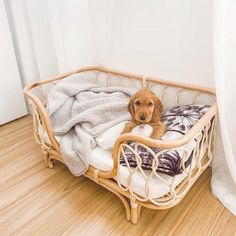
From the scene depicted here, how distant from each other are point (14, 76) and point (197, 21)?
1.72 m

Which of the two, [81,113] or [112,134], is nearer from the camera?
[112,134]

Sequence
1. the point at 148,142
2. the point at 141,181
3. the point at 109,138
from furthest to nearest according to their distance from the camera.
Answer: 1. the point at 109,138
2. the point at 141,181
3. the point at 148,142

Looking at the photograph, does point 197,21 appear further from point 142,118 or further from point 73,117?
point 73,117

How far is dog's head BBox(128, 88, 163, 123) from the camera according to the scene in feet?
3.96

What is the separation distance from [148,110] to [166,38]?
52cm

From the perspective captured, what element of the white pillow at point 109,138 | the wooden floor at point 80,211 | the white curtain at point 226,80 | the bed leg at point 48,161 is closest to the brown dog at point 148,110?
the white pillow at point 109,138

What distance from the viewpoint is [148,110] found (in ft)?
3.97

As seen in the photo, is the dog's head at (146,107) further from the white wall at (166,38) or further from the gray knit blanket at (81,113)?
the white wall at (166,38)

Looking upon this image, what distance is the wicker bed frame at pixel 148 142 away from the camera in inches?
39.6

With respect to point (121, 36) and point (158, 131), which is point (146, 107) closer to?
point (158, 131)

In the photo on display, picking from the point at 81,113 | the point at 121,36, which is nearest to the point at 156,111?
the point at 81,113

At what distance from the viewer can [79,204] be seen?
4.64 ft

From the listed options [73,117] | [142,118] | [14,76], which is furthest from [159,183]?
[14,76]

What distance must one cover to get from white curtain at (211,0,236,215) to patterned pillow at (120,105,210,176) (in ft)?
Answer: 0.47
